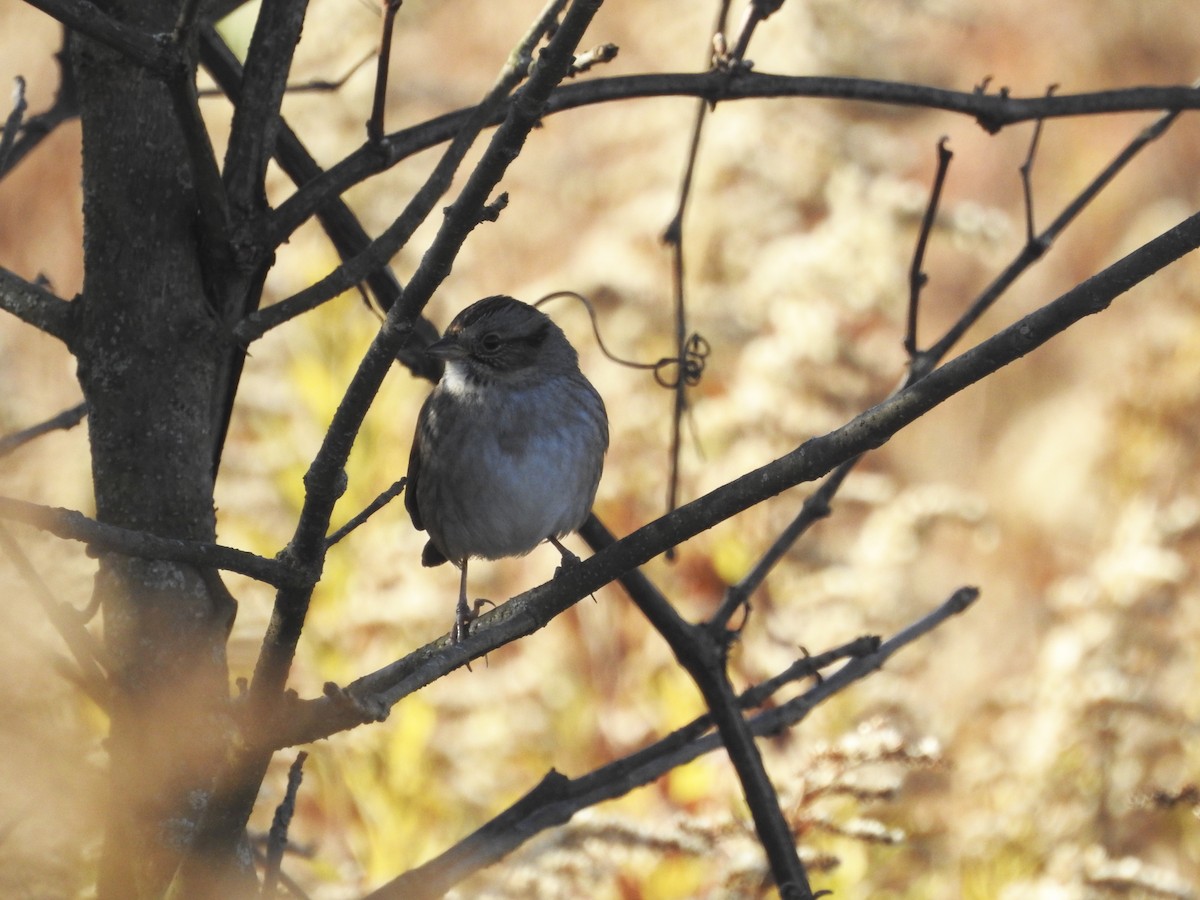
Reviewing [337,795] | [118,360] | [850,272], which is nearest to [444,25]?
[850,272]

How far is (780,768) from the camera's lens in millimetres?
4336

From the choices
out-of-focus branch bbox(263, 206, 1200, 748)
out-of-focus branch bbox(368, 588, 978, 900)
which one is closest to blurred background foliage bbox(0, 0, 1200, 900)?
out-of-focus branch bbox(368, 588, 978, 900)

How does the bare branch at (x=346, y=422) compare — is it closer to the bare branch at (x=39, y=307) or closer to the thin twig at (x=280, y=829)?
the thin twig at (x=280, y=829)

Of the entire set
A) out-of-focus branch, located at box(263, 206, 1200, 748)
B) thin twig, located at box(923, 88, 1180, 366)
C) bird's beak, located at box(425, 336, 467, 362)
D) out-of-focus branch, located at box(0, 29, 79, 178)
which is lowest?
out-of-focus branch, located at box(263, 206, 1200, 748)

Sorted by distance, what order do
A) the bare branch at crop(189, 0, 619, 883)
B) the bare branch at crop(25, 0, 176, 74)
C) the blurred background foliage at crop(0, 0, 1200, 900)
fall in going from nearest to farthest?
the bare branch at crop(189, 0, 619, 883), the bare branch at crop(25, 0, 176, 74), the blurred background foliage at crop(0, 0, 1200, 900)

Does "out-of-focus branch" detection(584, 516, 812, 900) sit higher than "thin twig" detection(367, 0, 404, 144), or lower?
lower

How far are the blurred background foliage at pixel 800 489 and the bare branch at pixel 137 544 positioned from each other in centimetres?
147

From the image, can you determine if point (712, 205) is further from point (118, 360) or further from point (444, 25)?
point (118, 360)

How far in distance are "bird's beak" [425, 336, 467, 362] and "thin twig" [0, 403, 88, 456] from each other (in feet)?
2.36

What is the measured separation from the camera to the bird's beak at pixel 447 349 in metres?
2.78

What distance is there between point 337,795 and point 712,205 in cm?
255

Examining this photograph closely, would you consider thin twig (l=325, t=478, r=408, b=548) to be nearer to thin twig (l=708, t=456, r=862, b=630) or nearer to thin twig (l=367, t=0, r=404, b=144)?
thin twig (l=367, t=0, r=404, b=144)

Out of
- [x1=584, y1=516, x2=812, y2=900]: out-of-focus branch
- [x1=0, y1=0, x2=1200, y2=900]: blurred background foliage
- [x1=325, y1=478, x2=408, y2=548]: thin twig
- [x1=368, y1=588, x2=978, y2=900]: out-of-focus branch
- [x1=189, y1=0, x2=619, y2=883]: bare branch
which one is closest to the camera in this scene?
[x1=189, y1=0, x2=619, y2=883]: bare branch

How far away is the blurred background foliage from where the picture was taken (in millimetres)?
4078
